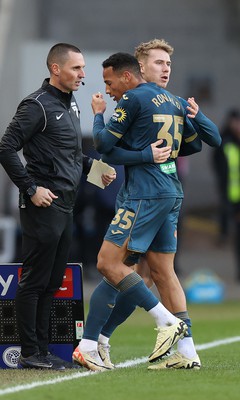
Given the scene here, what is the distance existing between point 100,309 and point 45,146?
1.15 metres

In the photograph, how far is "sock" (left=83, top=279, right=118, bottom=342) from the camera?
9016 mm

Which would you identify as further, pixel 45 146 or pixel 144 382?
pixel 45 146

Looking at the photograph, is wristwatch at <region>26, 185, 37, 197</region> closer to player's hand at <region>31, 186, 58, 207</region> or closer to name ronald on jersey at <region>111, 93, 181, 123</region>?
player's hand at <region>31, 186, 58, 207</region>

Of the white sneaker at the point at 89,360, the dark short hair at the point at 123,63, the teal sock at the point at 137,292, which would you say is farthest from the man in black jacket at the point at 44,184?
the teal sock at the point at 137,292

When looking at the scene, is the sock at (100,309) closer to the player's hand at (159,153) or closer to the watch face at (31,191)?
the watch face at (31,191)

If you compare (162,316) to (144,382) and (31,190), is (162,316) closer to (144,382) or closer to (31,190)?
(144,382)

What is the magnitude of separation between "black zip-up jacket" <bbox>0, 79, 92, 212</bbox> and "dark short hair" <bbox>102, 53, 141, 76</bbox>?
0.44m

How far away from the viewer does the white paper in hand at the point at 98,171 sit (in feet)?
31.0

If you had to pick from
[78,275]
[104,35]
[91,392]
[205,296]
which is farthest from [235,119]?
[91,392]

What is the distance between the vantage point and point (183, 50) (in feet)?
85.3

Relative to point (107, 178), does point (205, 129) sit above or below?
above

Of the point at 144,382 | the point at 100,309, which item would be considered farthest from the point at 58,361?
the point at 144,382

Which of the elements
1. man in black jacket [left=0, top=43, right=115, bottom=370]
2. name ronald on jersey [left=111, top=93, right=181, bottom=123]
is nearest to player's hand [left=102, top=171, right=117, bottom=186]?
man in black jacket [left=0, top=43, right=115, bottom=370]

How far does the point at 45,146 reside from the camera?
29.7 feet
